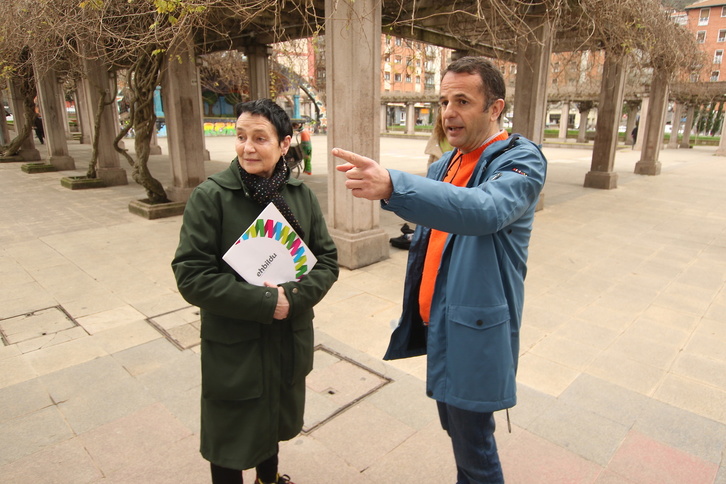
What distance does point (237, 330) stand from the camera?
64.4 inches

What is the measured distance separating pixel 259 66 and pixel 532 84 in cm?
752

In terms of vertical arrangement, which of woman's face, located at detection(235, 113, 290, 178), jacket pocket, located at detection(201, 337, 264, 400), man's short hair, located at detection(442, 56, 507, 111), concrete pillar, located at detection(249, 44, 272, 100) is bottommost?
jacket pocket, located at detection(201, 337, 264, 400)

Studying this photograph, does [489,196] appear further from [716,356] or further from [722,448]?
[716,356]

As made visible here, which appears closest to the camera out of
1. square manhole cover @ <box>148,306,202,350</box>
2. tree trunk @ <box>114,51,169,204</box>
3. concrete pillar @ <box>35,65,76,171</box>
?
square manhole cover @ <box>148,306,202,350</box>

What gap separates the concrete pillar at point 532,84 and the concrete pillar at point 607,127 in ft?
11.4

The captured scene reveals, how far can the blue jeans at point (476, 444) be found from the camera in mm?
1599

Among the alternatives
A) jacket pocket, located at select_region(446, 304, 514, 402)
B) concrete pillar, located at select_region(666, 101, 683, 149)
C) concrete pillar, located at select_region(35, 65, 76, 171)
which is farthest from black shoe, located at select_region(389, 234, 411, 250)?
concrete pillar, located at select_region(666, 101, 683, 149)

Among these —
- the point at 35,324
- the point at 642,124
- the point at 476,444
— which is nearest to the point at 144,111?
the point at 35,324

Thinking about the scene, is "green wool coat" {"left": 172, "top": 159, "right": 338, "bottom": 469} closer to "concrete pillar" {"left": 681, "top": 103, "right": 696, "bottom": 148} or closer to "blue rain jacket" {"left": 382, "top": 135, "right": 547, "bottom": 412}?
"blue rain jacket" {"left": 382, "top": 135, "right": 547, "bottom": 412}

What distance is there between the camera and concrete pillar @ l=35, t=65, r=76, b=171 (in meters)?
11.9

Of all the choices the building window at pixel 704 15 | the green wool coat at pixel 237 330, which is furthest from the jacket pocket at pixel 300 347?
the building window at pixel 704 15

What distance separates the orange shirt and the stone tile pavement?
0.97 m

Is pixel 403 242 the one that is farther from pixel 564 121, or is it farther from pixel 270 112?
pixel 564 121

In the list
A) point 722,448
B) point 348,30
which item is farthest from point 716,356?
point 348,30
